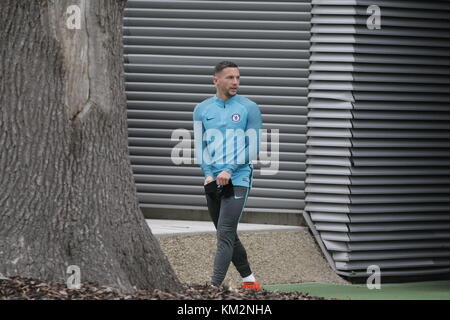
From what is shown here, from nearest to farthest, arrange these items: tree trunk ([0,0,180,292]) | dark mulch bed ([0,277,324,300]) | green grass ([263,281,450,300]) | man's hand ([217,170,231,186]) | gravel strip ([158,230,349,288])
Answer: dark mulch bed ([0,277,324,300]) → tree trunk ([0,0,180,292]) → man's hand ([217,170,231,186]) → green grass ([263,281,450,300]) → gravel strip ([158,230,349,288])

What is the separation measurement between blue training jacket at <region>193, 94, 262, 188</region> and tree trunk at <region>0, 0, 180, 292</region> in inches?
67.5

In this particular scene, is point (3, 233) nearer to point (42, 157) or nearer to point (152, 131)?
point (42, 157)

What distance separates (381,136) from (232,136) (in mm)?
3213

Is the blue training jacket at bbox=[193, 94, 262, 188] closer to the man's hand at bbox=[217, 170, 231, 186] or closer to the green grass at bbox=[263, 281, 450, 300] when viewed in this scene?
the man's hand at bbox=[217, 170, 231, 186]

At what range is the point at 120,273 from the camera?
24.4 feet

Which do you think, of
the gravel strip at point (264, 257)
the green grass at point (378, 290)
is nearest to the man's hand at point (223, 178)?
the green grass at point (378, 290)

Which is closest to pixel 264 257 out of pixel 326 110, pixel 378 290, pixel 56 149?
pixel 378 290

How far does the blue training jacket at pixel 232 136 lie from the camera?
29.7 feet

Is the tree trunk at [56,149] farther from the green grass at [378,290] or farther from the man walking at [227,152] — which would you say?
the green grass at [378,290]

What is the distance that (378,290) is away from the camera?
11.3m

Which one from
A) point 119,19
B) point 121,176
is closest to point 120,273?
point 121,176

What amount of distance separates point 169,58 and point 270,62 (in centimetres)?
120

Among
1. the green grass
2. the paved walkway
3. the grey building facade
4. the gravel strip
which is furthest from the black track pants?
the grey building facade

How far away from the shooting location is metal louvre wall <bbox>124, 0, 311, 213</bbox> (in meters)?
12.5
